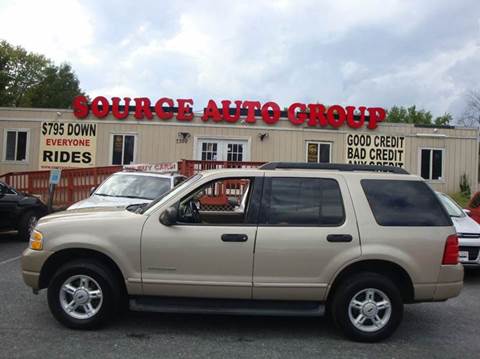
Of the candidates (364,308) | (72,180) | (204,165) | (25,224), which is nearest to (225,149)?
(204,165)

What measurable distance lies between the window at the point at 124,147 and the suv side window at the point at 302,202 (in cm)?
1467

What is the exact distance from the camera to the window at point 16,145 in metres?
19.0

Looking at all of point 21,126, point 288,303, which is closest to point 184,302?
point 288,303

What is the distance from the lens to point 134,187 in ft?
31.2

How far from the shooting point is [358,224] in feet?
15.4

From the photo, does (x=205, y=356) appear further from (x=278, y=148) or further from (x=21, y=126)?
(x=21, y=126)

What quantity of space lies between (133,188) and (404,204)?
19.6 feet

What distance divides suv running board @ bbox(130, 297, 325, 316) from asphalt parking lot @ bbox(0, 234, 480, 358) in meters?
0.28

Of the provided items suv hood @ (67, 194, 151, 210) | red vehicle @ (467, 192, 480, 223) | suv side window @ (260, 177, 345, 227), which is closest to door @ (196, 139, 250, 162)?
suv hood @ (67, 194, 151, 210)

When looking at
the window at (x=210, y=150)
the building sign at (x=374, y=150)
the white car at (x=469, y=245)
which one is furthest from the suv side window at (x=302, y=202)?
the building sign at (x=374, y=150)

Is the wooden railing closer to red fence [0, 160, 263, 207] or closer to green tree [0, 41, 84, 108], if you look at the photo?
red fence [0, 160, 263, 207]

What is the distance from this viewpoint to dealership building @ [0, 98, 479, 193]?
1859 centimetres

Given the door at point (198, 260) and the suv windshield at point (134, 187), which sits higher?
the suv windshield at point (134, 187)

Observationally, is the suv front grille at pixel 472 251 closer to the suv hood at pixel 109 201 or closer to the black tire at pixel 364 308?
the black tire at pixel 364 308
